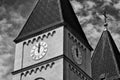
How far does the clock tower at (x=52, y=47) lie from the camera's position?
32562 mm

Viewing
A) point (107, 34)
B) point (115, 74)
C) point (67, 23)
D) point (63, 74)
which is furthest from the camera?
point (107, 34)

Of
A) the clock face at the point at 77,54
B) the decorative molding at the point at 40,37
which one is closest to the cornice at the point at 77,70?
the clock face at the point at 77,54

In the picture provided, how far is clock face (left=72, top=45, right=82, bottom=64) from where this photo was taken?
33938 millimetres

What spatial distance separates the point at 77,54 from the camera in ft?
113

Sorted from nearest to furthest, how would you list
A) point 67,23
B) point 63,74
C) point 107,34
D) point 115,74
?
point 63,74
point 67,23
point 115,74
point 107,34

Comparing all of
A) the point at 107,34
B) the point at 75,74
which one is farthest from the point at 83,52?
the point at 107,34

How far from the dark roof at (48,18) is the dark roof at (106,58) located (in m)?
8.02

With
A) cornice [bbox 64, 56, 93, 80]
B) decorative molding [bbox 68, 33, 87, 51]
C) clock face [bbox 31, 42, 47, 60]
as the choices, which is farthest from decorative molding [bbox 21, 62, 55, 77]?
decorative molding [bbox 68, 33, 87, 51]

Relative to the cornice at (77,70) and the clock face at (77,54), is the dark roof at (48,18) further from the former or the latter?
the cornice at (77,70)

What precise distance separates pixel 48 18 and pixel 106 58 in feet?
39.0

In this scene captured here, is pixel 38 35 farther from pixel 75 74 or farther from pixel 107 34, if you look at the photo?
pixel 107 34

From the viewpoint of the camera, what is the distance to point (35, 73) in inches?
1298

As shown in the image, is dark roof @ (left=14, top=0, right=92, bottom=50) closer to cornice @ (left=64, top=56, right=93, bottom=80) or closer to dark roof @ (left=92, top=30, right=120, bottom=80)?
cornice @ (left=64, top=56, right=93, bottom=80)

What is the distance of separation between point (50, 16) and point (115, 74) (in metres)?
11.4
